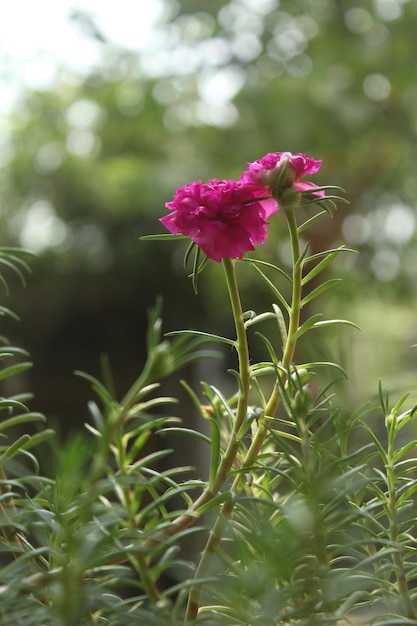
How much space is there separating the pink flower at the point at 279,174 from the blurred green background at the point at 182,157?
195 cm

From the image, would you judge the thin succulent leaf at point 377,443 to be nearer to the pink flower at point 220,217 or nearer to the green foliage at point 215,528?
the green foliage at point 215,528

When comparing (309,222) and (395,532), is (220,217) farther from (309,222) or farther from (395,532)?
(395,532)

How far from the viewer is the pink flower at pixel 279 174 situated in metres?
0.35

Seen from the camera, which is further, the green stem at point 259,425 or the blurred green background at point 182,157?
the blurred green background at point 182,157

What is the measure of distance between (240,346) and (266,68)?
281 centimetres

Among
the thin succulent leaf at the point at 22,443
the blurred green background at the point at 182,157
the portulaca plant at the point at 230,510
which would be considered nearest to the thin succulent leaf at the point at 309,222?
the portulaca plant at the point at 230,510

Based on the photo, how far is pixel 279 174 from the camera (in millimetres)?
352

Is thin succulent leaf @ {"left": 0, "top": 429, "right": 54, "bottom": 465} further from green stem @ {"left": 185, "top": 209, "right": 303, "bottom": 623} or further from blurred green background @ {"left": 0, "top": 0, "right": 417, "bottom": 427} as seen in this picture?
blurred green background @ {"left": 0, "top": 0, "right": 417, "bottom": 427}

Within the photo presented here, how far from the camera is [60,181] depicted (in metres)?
2.84

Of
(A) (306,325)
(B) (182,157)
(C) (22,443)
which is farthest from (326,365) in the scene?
(B) (182,157)

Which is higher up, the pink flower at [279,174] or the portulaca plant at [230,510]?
the pink flower at [279,174]

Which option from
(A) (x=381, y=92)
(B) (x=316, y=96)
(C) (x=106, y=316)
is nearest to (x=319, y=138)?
(B) (x=316, y=96)

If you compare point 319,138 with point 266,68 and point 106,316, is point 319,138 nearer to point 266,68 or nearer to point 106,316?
point 266,68

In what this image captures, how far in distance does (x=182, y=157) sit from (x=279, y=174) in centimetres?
283
